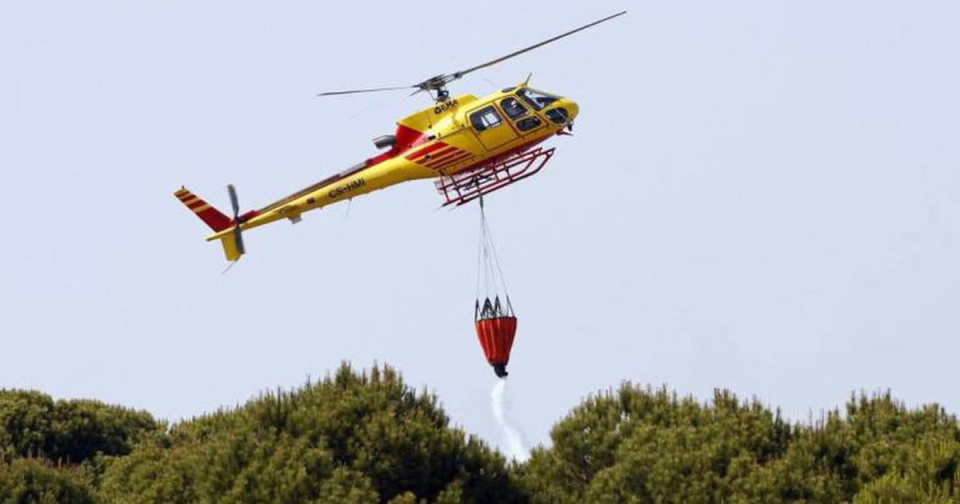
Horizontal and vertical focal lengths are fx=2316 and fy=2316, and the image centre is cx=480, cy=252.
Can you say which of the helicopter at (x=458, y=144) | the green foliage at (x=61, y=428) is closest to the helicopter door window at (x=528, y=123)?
the helicopter at (x=458, y=144)

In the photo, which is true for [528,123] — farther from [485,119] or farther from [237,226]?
[237,226]

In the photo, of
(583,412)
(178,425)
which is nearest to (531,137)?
(583,412)

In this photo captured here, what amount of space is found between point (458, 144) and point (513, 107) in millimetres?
1689

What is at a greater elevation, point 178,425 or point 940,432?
point 178,425

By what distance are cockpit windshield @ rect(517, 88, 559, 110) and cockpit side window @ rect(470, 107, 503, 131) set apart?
2.74ft

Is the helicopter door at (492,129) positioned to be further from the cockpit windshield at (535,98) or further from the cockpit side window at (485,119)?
the cockpit windshield at (535,98)

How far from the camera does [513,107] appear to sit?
58781 millimetres

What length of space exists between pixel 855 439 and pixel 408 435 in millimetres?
10338

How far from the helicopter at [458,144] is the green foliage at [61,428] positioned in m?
15.2

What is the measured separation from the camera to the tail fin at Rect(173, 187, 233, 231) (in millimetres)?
63219

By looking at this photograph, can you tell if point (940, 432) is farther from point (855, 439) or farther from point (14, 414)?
point (14, 414)

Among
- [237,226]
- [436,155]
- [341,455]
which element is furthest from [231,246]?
[341,455]

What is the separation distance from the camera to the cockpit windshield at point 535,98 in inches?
2317

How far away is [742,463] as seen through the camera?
51.4 meters
